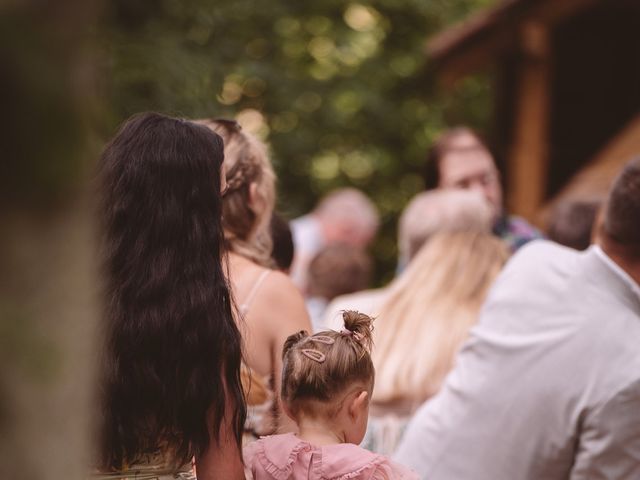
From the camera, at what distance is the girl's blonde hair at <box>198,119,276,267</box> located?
3656 mm

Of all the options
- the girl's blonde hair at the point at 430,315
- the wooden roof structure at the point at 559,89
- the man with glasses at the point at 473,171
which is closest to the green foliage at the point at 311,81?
the wooden roof structure at the point at 559,89

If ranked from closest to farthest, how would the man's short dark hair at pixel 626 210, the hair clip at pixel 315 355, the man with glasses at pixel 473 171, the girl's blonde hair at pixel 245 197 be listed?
the hair clip at pixel 315 355 < the girl's blonde hair at pixel 245 197 < the man's short dark hair at pixel 626 210 < the man with glasses at pixel 473 171

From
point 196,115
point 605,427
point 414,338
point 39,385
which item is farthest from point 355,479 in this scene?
point 196,115

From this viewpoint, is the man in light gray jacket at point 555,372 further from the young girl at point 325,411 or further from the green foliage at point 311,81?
the green foliage at point 311,81

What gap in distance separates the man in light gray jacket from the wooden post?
7609mm

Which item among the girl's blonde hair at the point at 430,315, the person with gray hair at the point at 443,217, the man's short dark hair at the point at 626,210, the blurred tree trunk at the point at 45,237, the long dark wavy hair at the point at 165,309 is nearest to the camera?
the blurred tree trunk at the point at 45,237

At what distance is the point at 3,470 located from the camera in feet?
4.14

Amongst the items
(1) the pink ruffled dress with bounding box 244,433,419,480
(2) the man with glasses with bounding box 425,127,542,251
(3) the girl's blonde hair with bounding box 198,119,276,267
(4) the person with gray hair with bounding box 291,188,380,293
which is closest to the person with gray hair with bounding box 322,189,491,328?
(2) the man with glasses with bounding box 425,127,542,251

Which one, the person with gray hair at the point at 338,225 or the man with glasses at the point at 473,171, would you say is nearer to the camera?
the man with glasses at the point at 473,171

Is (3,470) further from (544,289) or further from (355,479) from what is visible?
(544,289)

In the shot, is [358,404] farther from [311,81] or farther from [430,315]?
[311,81]

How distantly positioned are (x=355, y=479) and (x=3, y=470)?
1.67 m

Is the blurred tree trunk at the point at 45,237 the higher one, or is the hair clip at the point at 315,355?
the blurred tree trunk at the point at 45,237

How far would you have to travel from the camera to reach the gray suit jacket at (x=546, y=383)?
3.69m
